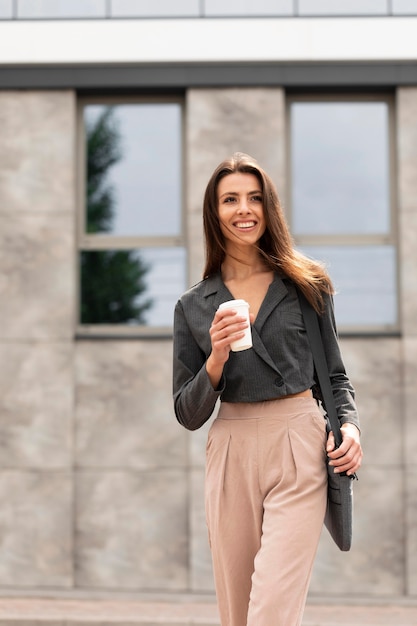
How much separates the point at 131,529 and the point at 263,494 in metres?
5.08

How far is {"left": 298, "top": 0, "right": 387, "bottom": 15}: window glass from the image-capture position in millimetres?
8539

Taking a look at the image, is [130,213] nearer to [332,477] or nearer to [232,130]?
[232,130]

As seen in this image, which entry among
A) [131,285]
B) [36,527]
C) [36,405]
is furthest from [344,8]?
[36,527]

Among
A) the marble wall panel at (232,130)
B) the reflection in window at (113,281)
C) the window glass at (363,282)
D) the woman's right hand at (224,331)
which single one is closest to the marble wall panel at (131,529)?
the reflection in window at (113,281)

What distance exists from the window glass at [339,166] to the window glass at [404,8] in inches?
28.6

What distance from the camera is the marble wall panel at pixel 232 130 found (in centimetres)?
845

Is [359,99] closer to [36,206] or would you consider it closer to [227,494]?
[36,206]

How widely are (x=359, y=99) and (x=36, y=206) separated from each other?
271 centimetres

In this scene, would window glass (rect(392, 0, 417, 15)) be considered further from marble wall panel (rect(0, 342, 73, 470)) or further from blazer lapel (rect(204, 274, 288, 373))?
blazer lapel (rect(204, 274, 288, 373))

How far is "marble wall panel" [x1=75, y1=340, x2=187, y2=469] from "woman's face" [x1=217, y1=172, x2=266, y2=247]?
490 centimetres

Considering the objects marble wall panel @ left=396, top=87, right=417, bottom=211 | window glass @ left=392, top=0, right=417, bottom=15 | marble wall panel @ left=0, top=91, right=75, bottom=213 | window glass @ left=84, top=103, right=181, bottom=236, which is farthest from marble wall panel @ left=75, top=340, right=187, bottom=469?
window glass @ left=392, top=0, right=417, bottom=15

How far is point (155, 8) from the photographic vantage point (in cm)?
862

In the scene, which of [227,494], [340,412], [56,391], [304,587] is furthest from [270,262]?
[56,391]

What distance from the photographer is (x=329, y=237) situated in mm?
8617
